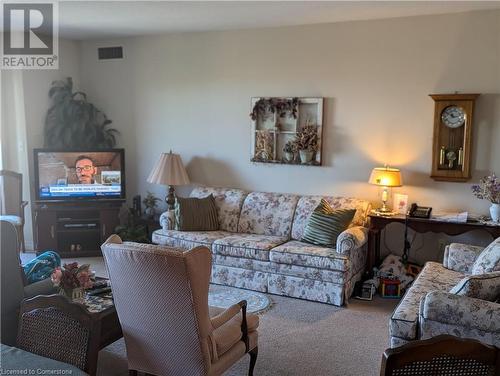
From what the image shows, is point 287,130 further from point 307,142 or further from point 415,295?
point 415,295

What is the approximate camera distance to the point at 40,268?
11.2ft

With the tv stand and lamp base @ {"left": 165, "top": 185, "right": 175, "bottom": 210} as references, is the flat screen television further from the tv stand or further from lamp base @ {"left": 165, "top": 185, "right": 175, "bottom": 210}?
lamp base @ {"left": 165, "top": 185, "right": 175, "bottom": 210}

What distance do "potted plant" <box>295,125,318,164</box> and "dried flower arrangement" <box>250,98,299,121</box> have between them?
0.21 meters

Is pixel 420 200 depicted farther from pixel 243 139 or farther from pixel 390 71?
pixel 243 139

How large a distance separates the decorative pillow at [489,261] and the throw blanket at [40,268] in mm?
3017

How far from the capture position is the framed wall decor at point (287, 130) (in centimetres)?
520

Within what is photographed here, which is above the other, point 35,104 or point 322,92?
point 322,92

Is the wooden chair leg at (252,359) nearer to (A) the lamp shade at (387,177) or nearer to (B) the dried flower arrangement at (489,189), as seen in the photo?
(A) the lamp shade at (387,177)

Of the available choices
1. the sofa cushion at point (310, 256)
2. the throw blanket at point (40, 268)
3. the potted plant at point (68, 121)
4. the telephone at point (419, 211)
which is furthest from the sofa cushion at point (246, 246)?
the potted plant at point (68, 121)

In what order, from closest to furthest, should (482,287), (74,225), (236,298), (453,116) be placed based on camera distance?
(482,287) → (236,298) → (453,116) → (74,225)

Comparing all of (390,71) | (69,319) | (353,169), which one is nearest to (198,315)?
(69,319)

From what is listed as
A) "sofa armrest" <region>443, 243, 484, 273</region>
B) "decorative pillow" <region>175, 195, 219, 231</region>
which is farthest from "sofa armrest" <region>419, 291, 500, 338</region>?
"decorative pillow" <region>175, 195, 219, 231</region>

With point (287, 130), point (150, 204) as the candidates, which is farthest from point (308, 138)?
point (150, 204)

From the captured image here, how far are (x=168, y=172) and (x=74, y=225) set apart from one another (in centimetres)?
134
